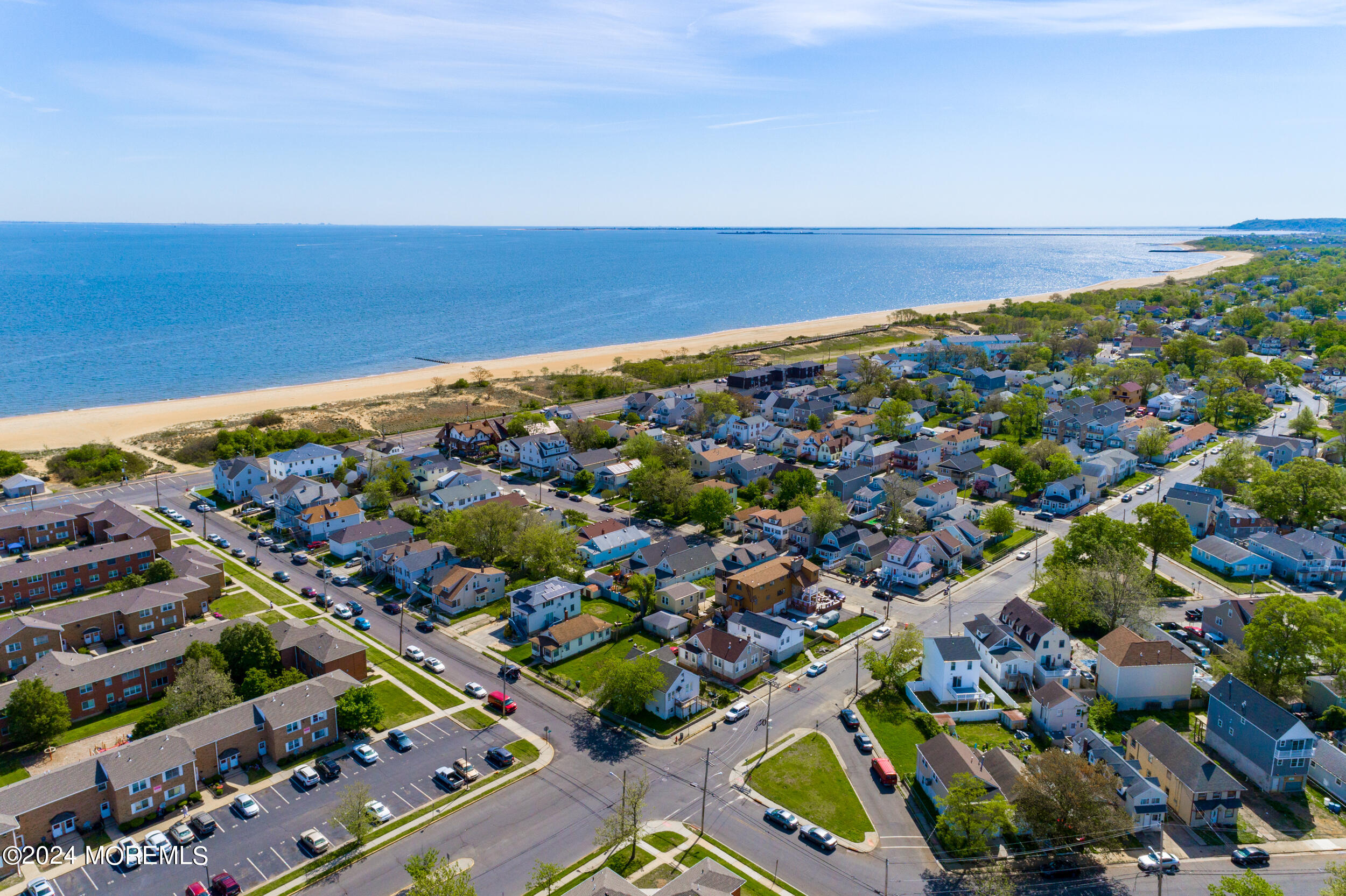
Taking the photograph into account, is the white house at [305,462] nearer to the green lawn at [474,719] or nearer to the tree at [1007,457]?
the green lawn at [474,719]

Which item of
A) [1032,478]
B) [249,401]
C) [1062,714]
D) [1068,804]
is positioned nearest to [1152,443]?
[1032,478]

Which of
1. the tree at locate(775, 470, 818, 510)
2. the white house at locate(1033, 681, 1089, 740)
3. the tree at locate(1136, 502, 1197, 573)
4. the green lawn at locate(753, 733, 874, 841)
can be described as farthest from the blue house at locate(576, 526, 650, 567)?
the tree at locate(1136, 502, 1197, 573)

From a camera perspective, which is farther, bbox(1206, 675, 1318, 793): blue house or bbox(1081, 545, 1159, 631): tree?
bbox(1081, 545, 1159, 631): tree

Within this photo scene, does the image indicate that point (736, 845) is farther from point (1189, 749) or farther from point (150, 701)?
point (150, 701)

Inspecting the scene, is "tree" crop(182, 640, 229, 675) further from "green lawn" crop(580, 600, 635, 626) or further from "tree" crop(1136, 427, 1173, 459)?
"tree" crop(1136, 427, 1173, 459)

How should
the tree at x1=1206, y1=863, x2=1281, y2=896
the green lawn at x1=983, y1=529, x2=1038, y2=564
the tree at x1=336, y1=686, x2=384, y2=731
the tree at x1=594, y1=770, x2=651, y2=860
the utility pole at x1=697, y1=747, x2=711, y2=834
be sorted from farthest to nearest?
1. the green lawn at x1=983, y1=529, x2=1038, y2=564
2. the tree at x1=336, y1=686, x2=384, y2=731
3. the utility pole at x1=697, y1=747, x2=711, y2=834
4. the tree at x1=594, y1=770, x2=651, y2=860
5. the tree at x1=1206, y1=863, x2=1281, y2=896

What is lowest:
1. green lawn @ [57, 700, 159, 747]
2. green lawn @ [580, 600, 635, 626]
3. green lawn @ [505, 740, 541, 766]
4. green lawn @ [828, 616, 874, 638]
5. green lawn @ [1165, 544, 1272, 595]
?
green lawn @ [1165, 544, 1272, 595]

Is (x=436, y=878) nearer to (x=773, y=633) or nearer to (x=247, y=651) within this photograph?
(x=247, y=651)

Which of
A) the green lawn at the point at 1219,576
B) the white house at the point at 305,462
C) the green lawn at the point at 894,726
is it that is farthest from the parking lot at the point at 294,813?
the green lawn at the point at 1219,576
